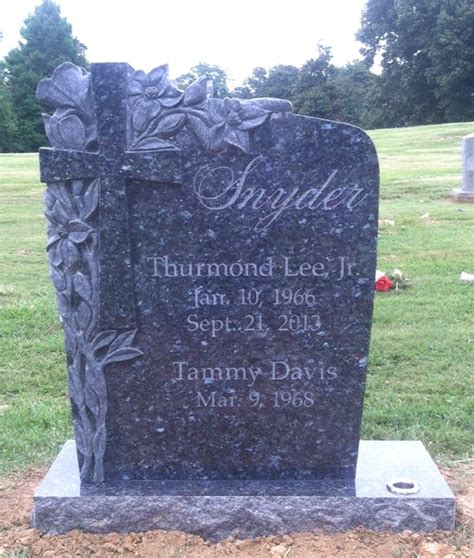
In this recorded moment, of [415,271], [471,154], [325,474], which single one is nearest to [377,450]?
[325,474]

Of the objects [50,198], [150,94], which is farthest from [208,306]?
[150,94]

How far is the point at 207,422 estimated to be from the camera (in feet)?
12.3

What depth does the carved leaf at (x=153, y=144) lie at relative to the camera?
11.5 ft

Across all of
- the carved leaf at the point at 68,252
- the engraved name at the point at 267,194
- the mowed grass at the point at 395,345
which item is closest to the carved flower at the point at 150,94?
the engraved name at the point at 267,194

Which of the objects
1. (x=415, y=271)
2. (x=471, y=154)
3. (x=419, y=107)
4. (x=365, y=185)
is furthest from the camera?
(x=419, y=107)

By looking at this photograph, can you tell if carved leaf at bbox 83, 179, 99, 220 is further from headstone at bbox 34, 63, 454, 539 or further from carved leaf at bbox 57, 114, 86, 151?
carved leaf at bbox 57, 114, 86, 151

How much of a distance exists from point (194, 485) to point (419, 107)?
4376 centimetres

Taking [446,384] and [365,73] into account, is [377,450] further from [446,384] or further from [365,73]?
[365,73]

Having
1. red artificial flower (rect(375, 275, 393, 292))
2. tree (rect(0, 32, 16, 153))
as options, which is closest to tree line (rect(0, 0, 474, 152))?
tree (rect(0, 32, 16, 153))

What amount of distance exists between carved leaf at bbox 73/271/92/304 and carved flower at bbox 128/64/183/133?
0.75 meters

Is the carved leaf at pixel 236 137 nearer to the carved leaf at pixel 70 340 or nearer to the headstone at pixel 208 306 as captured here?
the headstone at pixel 208 306

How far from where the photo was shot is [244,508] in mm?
3662

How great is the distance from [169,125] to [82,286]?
0.83m

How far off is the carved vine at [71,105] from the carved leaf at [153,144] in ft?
0.69
